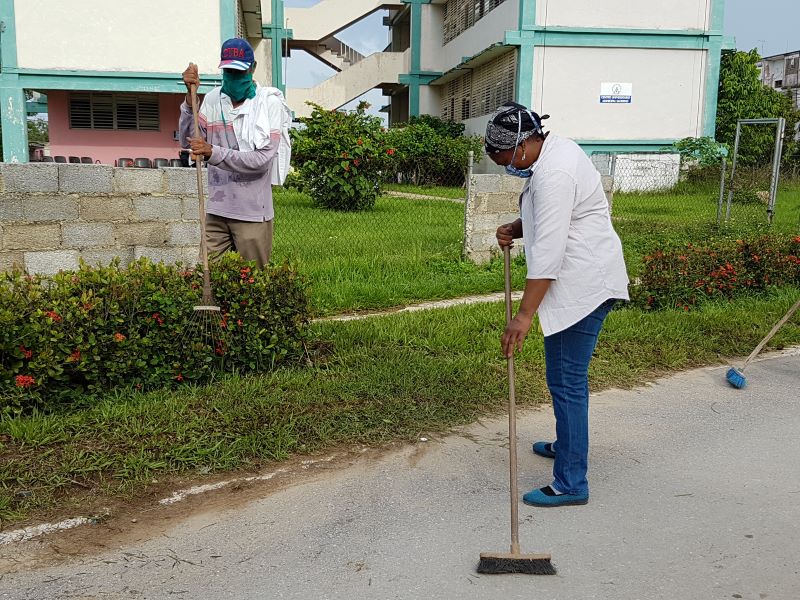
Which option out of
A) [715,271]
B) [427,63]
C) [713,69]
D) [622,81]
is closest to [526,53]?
[622,81]

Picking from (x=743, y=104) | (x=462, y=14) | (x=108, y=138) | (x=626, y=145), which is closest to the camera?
(x=108, y=138)

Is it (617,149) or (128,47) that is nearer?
(128,47)

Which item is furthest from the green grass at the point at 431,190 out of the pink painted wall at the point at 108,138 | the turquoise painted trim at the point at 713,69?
the turquoise painted trim at the point at 713,69

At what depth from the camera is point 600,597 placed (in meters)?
2.92

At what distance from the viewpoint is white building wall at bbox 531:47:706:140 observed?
2142 centimetres

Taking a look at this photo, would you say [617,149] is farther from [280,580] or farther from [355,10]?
[280,580]

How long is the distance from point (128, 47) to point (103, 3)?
3.50ft

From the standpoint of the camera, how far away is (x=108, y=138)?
2109cm

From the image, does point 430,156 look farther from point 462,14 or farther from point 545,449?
point 545,449

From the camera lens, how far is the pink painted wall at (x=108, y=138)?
2086 cm

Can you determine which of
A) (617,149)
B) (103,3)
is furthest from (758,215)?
(103,3)

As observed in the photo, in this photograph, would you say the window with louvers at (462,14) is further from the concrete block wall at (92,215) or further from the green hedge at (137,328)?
the green hedge at (137,328)

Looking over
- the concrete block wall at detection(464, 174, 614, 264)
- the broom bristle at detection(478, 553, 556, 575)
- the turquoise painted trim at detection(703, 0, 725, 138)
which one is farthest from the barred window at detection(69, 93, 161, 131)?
the broom bristle at detection(478, 553, 556, 575)

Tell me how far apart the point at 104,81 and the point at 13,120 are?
222 cm
